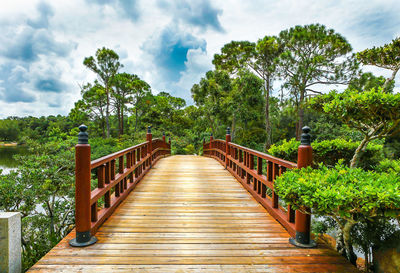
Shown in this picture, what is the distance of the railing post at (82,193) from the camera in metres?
2.51

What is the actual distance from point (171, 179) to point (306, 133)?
148 inches

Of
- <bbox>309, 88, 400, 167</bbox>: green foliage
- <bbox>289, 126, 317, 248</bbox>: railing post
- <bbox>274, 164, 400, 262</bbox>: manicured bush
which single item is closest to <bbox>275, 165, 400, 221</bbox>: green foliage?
<bbox>274, 164, 400, 262</bbox>: manicured bush

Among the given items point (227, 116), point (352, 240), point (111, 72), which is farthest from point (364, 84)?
point (111, 72)

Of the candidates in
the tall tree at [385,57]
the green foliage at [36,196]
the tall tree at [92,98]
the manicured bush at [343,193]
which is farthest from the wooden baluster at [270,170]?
the tall tree at [92,98]

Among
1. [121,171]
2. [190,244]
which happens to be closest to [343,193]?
[190,244]

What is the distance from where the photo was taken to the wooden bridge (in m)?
2.21

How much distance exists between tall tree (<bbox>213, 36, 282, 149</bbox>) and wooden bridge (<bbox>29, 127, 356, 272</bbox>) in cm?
1231

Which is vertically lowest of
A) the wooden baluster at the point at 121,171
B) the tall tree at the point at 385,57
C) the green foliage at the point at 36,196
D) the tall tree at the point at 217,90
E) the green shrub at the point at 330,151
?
the green foliage at the point at 36,196

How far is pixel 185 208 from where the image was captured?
3707 millimetres

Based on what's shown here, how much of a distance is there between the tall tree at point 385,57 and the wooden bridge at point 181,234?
3132 mm

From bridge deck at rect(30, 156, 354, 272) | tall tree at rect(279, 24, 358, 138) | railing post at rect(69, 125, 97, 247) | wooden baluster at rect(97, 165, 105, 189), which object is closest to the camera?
bridge deck at rect(30, 156, 354, 272)

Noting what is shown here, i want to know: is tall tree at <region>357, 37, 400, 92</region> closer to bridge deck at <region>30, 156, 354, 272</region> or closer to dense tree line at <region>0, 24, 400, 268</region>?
dense tree line at <region>0, 24, 400, 268</region>

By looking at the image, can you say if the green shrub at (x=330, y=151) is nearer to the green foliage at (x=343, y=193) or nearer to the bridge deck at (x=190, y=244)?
the bridge deck at (x=190, y=244)

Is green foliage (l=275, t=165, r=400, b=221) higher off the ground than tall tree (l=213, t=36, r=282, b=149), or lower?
lower
